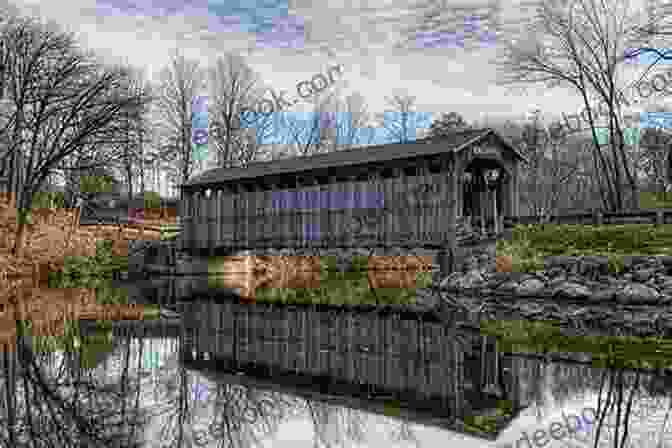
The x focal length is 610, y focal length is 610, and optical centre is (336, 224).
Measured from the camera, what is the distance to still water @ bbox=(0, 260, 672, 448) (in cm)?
557

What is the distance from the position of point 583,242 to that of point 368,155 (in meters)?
8.62

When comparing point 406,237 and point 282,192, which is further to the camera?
point 282,192

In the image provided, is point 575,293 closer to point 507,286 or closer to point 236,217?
point 507,286

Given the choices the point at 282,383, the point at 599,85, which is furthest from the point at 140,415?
the point at 599,85

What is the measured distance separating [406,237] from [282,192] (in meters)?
6.73

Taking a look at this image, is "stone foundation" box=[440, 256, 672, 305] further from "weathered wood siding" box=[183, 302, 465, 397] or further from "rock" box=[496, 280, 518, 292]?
"weathered wood siding" box=[183, 302, 465, 397]

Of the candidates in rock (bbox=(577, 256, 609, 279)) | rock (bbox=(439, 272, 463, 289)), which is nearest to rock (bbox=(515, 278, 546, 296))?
rock (bbox=(577, 256, 609, 279))

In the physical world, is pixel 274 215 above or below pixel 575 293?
above

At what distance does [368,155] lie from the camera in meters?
24.0

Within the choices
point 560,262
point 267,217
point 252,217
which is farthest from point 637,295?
point 252,217

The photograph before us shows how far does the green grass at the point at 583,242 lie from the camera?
18203mm

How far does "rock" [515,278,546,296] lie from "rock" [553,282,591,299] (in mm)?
510

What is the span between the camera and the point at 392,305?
18.2 m

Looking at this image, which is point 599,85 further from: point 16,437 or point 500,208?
point 16,437
